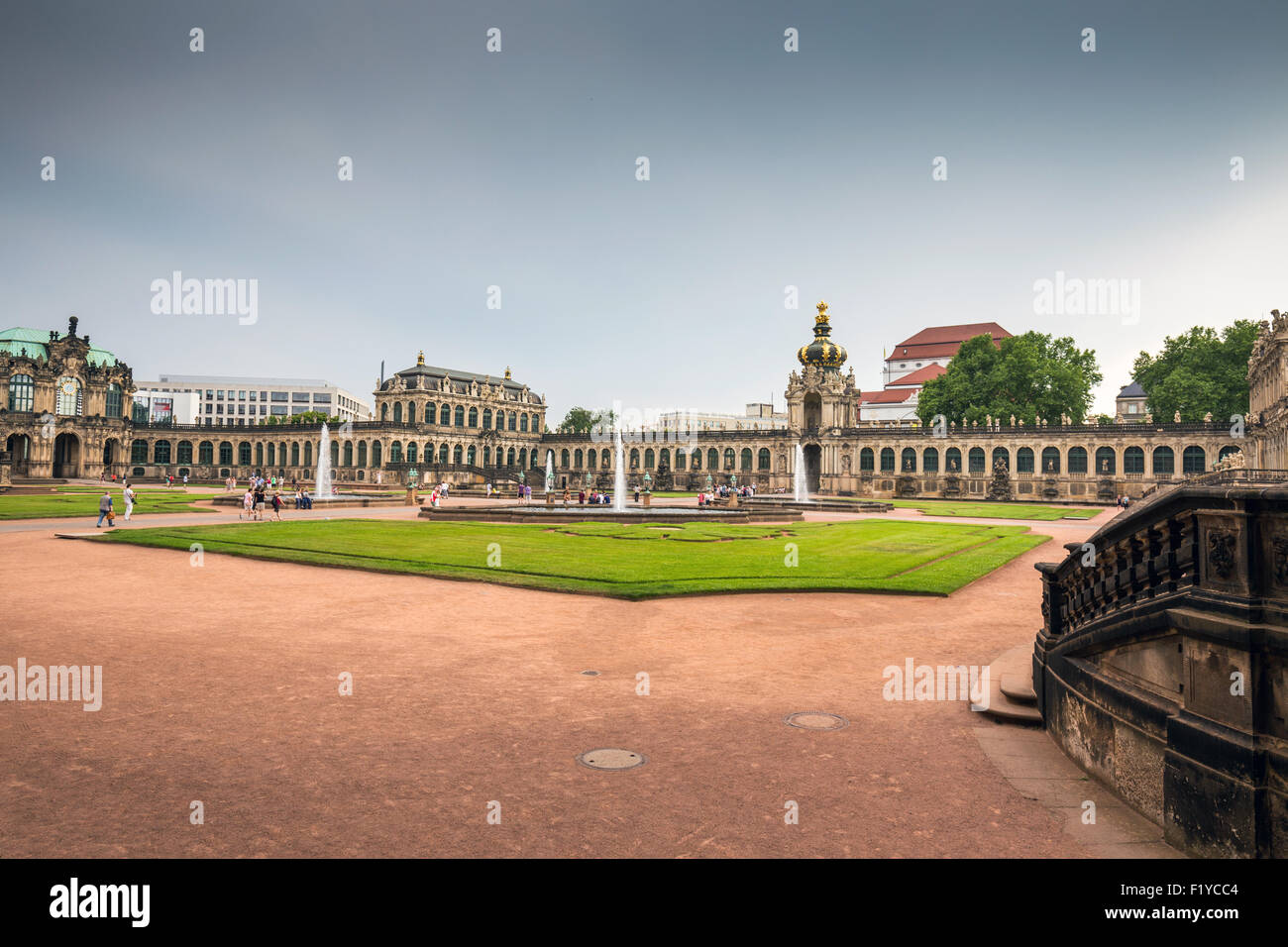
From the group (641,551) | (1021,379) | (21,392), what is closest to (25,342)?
(21,392)

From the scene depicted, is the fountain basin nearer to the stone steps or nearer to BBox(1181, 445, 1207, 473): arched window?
the stone steps

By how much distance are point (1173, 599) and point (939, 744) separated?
2734 mm

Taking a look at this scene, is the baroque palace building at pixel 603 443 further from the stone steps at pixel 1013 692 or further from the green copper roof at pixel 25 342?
the stone steps at pixel 1013 692

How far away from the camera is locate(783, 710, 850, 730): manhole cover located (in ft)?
26.4

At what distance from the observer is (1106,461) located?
72375mm

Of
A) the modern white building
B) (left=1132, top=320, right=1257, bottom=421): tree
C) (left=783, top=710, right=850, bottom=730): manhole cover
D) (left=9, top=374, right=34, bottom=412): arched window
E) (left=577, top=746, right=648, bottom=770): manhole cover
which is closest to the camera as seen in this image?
(left=577, top=746, right=648, bottom=770): manhole cover

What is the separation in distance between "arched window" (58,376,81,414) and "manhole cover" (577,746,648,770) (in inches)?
4900

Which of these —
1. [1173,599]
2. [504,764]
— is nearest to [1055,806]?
[1173,599]

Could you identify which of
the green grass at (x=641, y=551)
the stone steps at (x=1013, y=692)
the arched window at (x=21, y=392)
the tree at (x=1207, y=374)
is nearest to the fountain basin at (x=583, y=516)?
the green grass at (x=641, y=551)

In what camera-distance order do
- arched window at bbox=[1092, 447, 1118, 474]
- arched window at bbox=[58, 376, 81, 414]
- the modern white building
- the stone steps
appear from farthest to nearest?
the modern white building, arched window at bbox=[58, 376, 81, 414], arched window at bbox=[1092, 447, 1118, 474], the stone steps

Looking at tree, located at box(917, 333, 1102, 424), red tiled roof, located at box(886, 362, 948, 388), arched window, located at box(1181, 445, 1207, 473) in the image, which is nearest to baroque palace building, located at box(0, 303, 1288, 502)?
arched window, located at box(1181, 445, 1207, 473)

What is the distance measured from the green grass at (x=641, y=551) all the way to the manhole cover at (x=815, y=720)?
310 inches

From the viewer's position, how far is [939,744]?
24.8 feet
